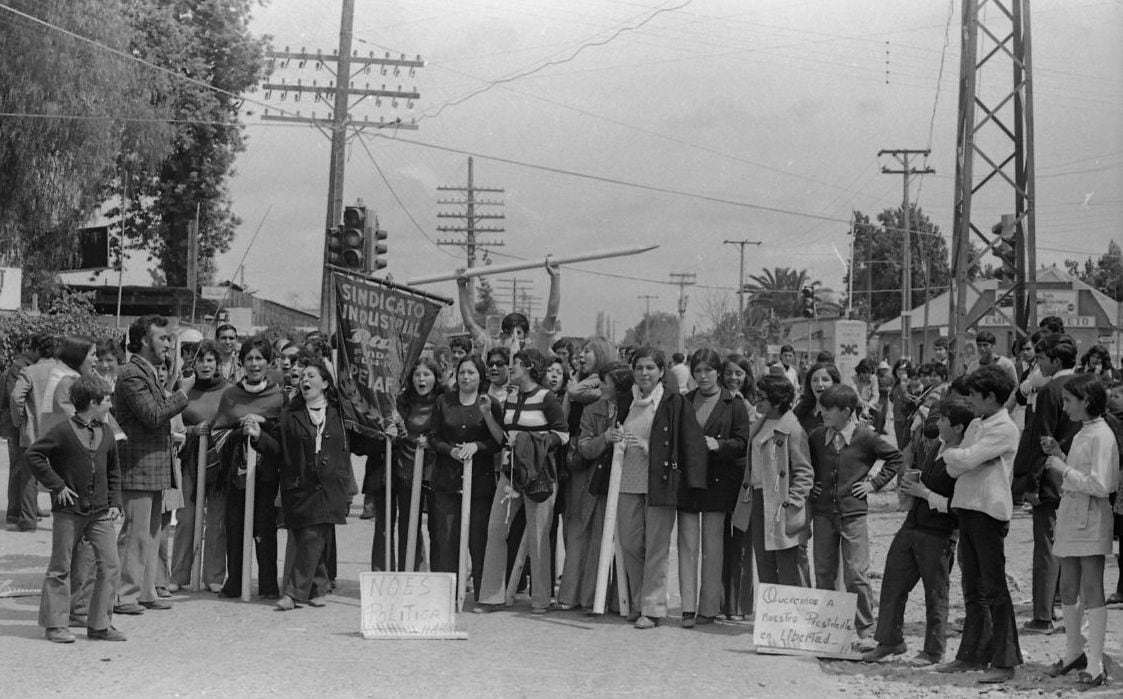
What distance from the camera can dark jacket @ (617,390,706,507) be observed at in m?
9.33

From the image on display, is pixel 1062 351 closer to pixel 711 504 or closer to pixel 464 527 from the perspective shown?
pixel 711 504

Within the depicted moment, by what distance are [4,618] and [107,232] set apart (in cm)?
3386

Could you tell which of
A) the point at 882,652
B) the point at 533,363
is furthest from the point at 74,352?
the point at 882,652

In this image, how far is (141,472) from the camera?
916cm

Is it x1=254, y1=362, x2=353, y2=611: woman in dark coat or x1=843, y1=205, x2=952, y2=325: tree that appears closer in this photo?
x1=254, y1=362, x2=353, y2=611: woman in dark coat

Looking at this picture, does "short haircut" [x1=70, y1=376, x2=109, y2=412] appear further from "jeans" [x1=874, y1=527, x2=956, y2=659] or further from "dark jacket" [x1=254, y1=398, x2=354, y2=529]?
"jeans" [x1=874, y1=527, x2=956, y2=659]

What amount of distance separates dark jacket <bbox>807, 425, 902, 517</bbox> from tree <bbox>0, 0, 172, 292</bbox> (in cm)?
2801

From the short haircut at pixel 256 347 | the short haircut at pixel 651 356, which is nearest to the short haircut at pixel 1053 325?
the short haircut at pixel 651 356

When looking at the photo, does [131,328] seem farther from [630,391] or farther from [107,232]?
[107,232]

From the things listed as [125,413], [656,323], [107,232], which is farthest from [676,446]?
[656,323]

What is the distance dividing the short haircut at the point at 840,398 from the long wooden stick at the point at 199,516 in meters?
4.88

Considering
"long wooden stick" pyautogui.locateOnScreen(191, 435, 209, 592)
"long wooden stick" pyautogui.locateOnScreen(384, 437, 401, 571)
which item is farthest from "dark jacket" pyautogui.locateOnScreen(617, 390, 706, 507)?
"long wooden stick" pyautogui.locateOnScreen(191, 435, 209, 592)

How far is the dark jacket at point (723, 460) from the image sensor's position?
9438 mm

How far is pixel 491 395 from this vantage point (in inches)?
403
